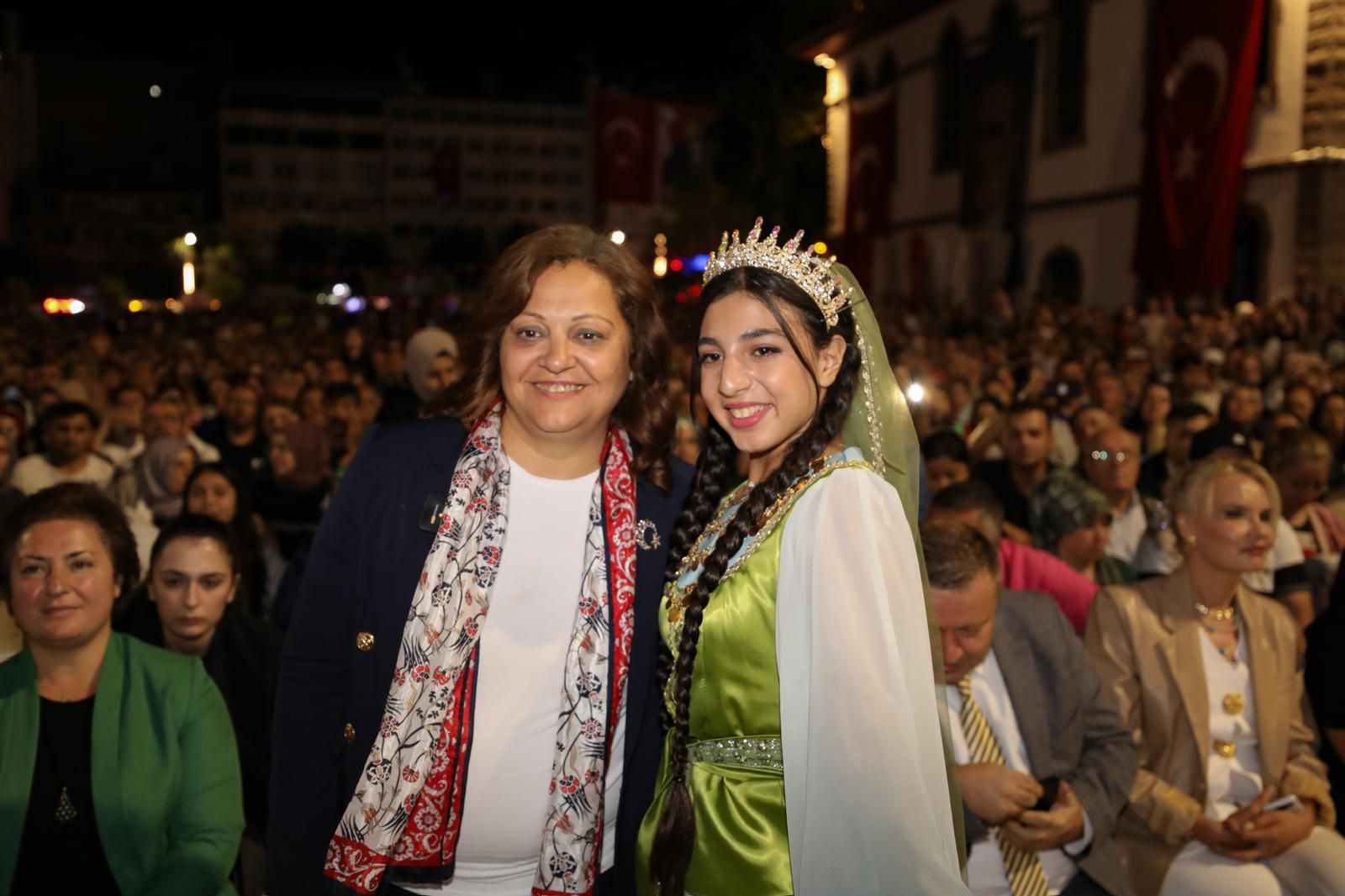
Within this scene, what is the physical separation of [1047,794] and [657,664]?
1.42 metres

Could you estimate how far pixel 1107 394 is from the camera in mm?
9562

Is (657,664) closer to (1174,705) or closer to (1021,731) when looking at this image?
(1021,731)

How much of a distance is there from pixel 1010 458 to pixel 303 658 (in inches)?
200

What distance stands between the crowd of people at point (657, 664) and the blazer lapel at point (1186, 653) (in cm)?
1

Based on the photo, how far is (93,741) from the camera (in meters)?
3.28

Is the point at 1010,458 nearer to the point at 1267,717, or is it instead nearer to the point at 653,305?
the point at 1267,717

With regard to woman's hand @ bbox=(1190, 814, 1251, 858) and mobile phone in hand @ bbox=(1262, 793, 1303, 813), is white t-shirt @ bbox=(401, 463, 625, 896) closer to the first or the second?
woman's hand @ bbox=(1190, 814, 1251, 858)

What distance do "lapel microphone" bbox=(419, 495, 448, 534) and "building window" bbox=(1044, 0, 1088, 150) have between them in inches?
870

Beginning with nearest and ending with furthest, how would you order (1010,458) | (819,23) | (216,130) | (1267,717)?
1. (1267,717)
2. (1010,458)
3. (819,23)
4. (216,130)

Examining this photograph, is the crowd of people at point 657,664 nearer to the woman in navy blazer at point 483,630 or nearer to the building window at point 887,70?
the woman in navy blazer at point 483,630

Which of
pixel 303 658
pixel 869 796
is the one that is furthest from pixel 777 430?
pixel 303 658

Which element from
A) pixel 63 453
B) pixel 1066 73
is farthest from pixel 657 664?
pixel 1066 73

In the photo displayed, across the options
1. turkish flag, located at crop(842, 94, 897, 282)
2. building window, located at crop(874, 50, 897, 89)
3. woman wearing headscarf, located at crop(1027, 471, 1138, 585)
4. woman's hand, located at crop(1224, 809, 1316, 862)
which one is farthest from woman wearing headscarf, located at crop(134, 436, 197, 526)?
building window, located at crop(874, 50, 897, 89)

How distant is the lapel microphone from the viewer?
2713 mm
